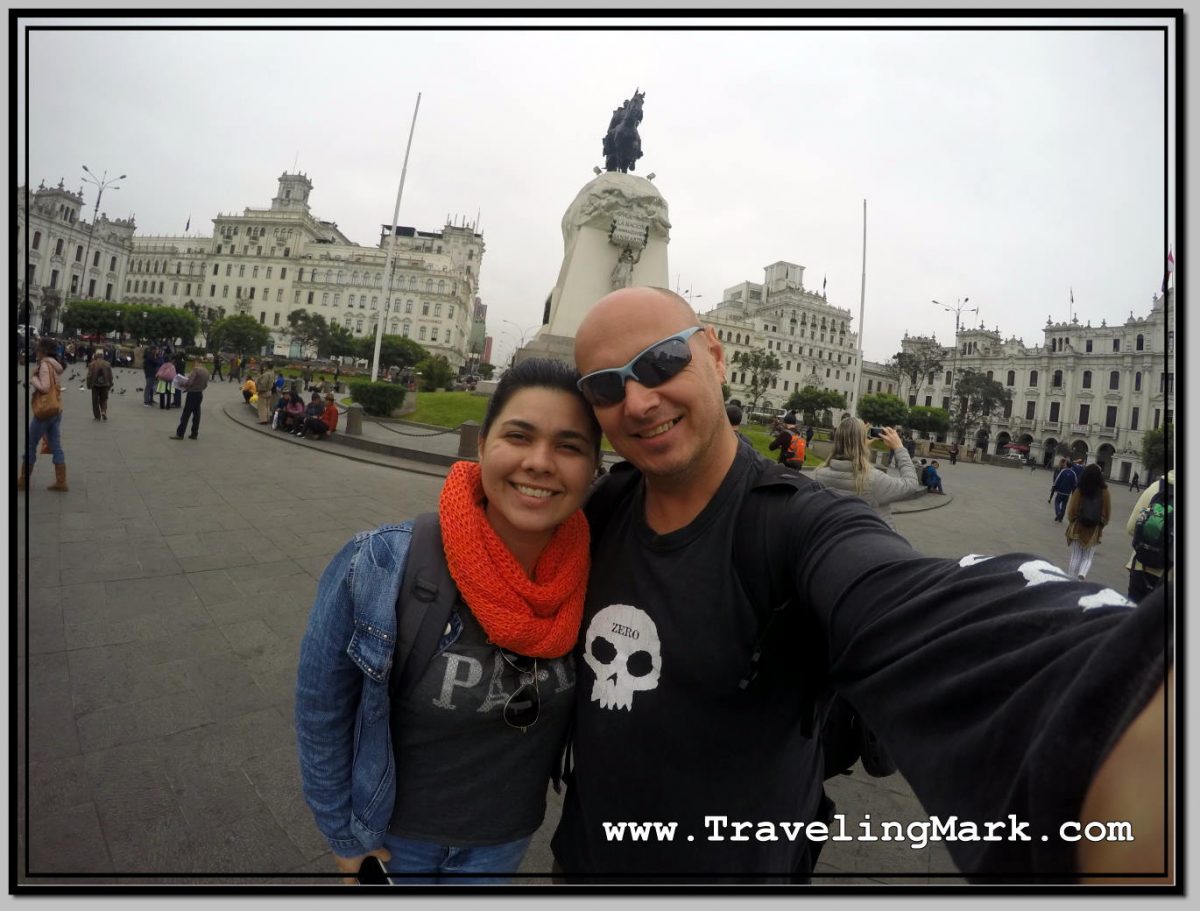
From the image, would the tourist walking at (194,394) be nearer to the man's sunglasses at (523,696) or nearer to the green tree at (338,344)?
the man's sunglasses at (523,696)

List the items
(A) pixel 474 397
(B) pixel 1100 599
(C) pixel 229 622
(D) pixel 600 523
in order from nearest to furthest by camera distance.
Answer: (B) pixel 1100 599 → (D) pixel 600 523 → (C) pixel 229 622 → (A) pixel 474 397

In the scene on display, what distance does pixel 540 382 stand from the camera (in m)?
1.22

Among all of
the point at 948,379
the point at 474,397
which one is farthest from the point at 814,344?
the point at 474,397

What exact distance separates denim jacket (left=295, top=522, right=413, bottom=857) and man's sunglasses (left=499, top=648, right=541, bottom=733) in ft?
0.83

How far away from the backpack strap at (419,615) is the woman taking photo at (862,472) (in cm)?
355

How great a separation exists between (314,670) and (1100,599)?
Answer: 4.46 ft

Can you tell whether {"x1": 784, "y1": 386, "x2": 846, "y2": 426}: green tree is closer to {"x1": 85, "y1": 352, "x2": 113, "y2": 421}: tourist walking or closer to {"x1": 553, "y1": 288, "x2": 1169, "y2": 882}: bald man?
{"x1": 85, "y1": 352, "x2": 113, "y2": 421}: tourist walking

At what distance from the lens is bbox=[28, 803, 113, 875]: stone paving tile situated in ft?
5.74

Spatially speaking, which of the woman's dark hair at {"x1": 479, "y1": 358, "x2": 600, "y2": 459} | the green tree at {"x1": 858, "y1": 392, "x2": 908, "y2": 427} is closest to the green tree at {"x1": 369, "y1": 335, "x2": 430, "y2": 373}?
A: the green tree at {"x1": 858, "y1": 392, "x2": 908, "y2": 427}

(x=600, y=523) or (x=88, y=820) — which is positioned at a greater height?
(x=600, y=523)

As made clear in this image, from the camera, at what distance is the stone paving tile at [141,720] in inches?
94.0

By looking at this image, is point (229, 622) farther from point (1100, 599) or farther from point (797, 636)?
point (1100, 599)

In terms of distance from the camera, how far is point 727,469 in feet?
3.83

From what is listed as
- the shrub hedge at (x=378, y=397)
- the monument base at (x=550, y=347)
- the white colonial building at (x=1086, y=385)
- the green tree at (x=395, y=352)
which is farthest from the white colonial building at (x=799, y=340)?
the shrub hedge at (x=378, y=397)
